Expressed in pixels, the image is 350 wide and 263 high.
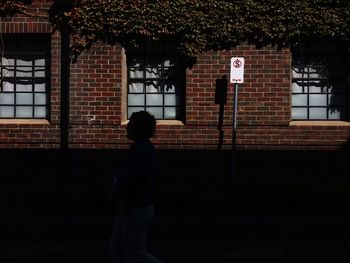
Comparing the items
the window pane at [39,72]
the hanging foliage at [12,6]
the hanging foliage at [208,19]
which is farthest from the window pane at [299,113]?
the hanging foliage at [12,6]

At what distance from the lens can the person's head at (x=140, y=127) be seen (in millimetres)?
5902

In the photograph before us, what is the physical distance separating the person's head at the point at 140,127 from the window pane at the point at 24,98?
8.48 m

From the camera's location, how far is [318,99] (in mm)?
13852

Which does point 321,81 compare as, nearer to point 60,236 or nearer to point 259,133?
point 259,133

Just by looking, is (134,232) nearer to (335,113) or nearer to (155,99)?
(155,99)

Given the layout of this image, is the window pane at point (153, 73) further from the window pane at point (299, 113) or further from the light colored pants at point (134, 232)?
the light colored pants at point (134, 232)

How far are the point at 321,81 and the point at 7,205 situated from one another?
22.5ft

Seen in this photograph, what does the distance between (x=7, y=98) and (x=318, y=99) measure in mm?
6580

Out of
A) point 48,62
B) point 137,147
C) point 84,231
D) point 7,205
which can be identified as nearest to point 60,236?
point 84,231

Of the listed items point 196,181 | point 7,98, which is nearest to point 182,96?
point 196,181

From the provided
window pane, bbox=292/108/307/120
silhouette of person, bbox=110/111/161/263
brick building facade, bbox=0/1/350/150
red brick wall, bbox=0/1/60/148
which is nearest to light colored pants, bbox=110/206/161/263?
silhouette of person, bbox=110/111/161/263

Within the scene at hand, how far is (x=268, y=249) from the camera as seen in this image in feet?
28.7

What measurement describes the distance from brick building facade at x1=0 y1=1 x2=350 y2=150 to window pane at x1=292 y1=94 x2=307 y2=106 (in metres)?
0.02

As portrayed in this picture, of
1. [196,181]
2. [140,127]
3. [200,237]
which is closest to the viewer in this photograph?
[140,127]
